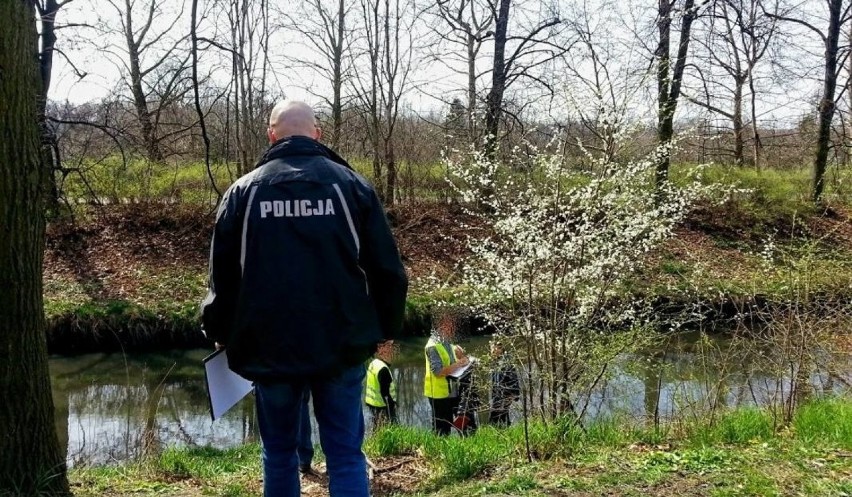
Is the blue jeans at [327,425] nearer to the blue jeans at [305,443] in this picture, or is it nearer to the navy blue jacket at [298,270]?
the navy blue jacket at [298,270]

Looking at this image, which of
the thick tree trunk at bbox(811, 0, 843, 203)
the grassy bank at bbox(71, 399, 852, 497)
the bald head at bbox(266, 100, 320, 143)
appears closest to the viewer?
the bald head at bbox(266, 100, 320, 143)

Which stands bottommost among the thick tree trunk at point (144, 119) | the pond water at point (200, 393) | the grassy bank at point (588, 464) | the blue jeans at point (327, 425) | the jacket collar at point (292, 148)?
the pond water at point (200, 393)

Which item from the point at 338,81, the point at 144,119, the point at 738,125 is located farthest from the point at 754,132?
the point at 144,119

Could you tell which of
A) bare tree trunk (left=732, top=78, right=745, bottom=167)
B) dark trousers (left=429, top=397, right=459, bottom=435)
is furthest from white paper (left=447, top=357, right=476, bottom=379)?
bare tree trunk (left=732, top=78, right=745, bottom=167)

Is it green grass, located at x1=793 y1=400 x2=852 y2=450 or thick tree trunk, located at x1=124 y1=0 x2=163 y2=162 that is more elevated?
thick tree trunk, located at x1=124 y1=0 x2=163 y2=162

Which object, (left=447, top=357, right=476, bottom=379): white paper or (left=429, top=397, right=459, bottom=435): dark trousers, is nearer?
(left=447, top=357, right=476, bottom=379): white paper

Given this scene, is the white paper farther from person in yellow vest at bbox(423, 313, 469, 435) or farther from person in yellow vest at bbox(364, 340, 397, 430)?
person in yellow vest at bbox(364, 340, 397, 430)

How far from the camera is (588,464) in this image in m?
4.05

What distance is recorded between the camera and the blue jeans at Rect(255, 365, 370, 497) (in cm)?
267


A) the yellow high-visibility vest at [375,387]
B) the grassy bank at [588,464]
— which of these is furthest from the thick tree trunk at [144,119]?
the grassy bank at [588,464]

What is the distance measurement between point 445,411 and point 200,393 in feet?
14.7

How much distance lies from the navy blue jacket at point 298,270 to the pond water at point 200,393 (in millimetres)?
3627

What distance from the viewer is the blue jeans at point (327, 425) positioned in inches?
105

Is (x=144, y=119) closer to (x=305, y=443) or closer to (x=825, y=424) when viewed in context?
(x=305, y=443)
